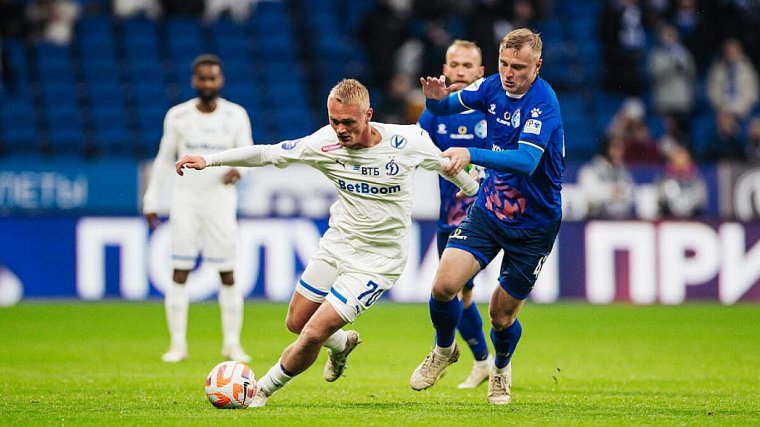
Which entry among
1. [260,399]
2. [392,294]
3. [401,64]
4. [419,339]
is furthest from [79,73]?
[260,399]

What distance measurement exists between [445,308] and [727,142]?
12751 millimetres

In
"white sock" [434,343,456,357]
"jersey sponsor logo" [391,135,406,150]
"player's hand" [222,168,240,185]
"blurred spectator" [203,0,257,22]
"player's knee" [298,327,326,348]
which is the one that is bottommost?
"white sock" [434,343,456,357]

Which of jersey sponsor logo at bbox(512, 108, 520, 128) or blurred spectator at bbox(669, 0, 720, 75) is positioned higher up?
blurred spectator at bbox(669, 0, 720, 75)

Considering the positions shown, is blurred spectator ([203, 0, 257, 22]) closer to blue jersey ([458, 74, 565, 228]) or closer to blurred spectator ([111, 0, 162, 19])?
blurred spectator ([111, 0, 162, 19])

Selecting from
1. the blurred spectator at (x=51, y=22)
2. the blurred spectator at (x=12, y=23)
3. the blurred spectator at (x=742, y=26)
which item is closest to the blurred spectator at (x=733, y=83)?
the blurred spectator at (x=742, y=26)

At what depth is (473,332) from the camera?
1010 centimetres

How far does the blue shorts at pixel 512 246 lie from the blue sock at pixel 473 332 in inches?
58.8

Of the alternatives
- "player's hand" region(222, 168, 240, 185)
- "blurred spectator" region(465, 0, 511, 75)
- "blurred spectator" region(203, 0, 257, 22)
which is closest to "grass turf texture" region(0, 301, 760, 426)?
"player's hand" region(222, 168, 240, 185)

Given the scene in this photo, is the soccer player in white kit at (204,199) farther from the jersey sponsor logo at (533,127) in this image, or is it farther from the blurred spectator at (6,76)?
the blurred spectator at (6,76)

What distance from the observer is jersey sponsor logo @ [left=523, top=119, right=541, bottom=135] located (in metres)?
8.11

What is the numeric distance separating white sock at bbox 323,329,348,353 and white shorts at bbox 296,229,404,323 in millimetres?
260

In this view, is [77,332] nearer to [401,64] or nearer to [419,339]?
[419,339]

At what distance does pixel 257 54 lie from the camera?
2166 cm

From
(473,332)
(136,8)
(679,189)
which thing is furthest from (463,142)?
(136,8)
